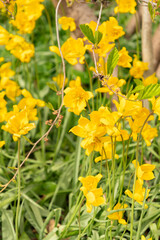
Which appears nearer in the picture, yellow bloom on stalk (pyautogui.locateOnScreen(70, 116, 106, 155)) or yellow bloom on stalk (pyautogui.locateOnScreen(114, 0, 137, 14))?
yellow bloom on stalk (pyautogui.locateOnScreen(70, 116, 106, 155))

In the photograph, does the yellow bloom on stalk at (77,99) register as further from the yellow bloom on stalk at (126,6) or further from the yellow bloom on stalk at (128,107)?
the yellow bloom on stalk at (126,6)

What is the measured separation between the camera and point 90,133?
2.94ft

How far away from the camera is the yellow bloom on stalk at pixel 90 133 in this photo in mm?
895

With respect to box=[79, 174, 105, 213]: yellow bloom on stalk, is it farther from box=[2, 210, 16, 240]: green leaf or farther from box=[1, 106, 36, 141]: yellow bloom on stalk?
box=[2, 210, 16, 240]: green leaf

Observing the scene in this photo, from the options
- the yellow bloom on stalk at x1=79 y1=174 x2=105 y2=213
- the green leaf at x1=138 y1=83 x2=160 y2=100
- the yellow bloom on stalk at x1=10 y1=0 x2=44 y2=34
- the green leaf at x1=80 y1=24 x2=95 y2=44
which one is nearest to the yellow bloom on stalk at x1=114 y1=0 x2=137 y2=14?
the yellow bloom on stalk at x1=10 y1=0 x2=44 y2=34

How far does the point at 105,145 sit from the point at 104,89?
0.21 meters

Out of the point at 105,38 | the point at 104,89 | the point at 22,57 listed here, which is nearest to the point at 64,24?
the point at 22,57

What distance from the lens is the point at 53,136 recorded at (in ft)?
6.51

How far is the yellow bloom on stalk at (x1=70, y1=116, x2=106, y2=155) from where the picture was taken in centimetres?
89

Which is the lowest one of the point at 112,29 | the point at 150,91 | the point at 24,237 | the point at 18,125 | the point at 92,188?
the point at 24,237

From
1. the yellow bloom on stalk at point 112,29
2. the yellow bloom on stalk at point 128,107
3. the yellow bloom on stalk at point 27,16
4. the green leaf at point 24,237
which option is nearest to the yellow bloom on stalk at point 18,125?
the yellow bloom on stalk at point 128,107

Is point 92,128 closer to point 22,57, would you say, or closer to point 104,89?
point 104,89

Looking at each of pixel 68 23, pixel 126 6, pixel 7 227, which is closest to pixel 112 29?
pixel 126 6

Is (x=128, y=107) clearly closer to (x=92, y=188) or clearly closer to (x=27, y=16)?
(x=92, y=188)
